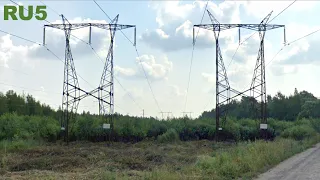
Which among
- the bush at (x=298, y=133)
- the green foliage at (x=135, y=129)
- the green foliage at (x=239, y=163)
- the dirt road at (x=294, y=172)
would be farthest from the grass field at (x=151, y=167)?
the bush at (x=298, y=133)

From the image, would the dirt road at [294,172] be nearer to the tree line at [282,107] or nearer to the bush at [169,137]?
the bush at [169,137]

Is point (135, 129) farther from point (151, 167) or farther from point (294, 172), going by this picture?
point (294, 172)

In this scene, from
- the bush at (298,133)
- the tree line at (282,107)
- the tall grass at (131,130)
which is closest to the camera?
the tall grass at (131,130)

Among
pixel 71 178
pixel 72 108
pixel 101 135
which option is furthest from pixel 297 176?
pixel 101 135

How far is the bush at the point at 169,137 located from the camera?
160 feet

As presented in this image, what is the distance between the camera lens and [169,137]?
1946 inches

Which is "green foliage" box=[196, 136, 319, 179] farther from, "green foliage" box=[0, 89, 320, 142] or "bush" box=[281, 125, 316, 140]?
"bush" box=[281, 125, 316, 140]

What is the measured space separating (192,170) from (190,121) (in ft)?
129

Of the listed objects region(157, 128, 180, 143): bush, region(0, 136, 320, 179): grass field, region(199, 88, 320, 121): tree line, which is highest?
region(199, 88, 320, 121): tree line

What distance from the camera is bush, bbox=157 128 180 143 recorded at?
160 feet

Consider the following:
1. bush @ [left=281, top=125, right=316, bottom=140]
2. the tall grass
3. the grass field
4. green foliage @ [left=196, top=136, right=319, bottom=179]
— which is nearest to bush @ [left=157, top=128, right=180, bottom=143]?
the tall grass

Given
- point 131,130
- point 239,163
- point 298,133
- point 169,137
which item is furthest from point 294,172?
point 298,133

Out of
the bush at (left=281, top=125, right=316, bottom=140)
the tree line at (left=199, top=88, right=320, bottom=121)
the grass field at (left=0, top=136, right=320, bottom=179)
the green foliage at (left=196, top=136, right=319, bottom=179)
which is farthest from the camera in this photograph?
the tree line at (left=199, top=88, right=320, bottom=121)

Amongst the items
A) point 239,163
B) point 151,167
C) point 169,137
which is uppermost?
point 169,137
